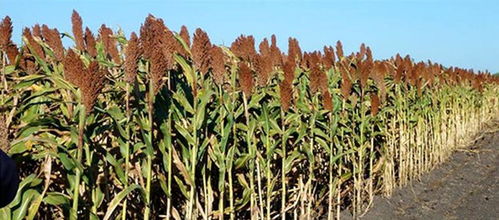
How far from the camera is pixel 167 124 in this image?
3178 mm

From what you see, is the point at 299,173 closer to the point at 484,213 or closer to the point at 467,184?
the point at 484,213

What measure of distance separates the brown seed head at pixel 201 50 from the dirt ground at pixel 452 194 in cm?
306

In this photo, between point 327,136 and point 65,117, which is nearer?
point 65,117

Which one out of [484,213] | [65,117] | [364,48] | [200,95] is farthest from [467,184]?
[65,117]

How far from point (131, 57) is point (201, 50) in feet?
2.17

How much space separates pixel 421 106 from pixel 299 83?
11.1 feet

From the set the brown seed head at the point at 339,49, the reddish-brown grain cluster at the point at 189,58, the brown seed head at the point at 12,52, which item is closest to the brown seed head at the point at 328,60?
the reddish-brown grain cluster at the point at 189,58

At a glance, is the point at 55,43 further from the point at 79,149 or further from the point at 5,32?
the point at 79,149

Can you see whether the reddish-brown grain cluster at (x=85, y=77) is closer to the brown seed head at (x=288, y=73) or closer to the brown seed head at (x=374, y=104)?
the brown seed head at (x=288, y=73)

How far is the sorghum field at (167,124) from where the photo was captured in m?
2.65

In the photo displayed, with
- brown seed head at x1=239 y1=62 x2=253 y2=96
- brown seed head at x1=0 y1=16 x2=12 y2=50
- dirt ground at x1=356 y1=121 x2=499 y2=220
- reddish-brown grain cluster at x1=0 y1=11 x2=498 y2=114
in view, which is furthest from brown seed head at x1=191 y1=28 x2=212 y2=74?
dirt ground at x1=356 y1=121 x2=499 y2=220

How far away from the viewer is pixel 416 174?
7512 mm

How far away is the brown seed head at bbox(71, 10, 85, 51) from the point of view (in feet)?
13.9

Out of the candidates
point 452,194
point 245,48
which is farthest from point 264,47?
point 452,194
